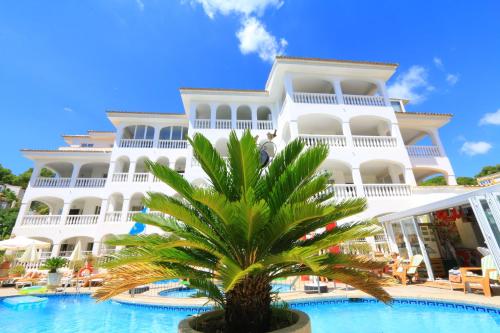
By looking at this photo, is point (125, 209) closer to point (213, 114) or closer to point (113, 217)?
point (113, 217)

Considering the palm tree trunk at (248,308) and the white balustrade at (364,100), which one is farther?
the white balustrade at (364,100)

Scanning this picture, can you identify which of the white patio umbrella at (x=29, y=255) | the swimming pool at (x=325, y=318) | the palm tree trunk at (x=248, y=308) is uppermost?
the white patio umbrella at (x=29, y=255)

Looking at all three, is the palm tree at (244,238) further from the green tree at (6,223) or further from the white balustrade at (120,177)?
the green tree at (6,223)

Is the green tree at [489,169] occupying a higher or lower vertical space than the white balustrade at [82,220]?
higher

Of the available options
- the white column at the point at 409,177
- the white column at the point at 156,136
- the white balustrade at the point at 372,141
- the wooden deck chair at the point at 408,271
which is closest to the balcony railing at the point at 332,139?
the white balustrade at the point at 372,141

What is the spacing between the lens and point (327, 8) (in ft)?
43.1

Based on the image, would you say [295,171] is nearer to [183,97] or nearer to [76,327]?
[76,327]

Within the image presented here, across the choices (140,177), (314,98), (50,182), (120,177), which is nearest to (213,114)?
(314,98)

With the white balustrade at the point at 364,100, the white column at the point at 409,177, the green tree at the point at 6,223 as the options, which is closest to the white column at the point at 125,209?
the green tree at the point at 6,223

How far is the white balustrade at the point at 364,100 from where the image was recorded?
18.7 metres

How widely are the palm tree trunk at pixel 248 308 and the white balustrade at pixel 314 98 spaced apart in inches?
642

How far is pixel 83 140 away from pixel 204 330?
3466 cm

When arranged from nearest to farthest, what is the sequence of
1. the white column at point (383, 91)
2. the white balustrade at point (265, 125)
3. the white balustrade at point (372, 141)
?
the white balustrade at point (372, 141) < the white column at point (383, 91) < the white balustrade at point (265, 125)

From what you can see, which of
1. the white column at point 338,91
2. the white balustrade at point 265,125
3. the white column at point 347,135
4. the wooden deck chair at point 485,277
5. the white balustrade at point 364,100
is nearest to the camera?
the wooden deck chair at point 485,277
